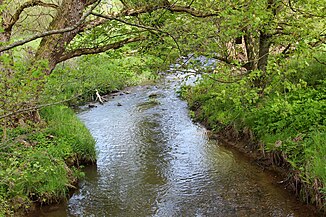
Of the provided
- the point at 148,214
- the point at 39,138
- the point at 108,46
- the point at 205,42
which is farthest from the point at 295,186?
the point at 39,138

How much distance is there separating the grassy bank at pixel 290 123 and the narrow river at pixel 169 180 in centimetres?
49

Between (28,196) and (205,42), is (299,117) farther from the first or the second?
(28,196)

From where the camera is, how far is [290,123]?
7.80 meters

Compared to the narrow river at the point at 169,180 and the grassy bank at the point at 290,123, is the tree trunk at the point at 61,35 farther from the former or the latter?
the narrow river at the point at 169,180

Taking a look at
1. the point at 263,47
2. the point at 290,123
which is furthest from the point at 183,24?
the point at 290,123

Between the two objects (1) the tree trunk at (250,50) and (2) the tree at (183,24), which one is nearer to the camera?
(2) the tree at (183,24)

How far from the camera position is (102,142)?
1097cm

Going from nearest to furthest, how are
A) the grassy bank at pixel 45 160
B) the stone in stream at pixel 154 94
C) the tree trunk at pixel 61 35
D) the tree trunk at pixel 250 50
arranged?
the grassy bank at pixel 45 160
the tree trunk at pixel 61 35
the tree trunk at pixel 250 50
the stone in stream at pixel 154 94

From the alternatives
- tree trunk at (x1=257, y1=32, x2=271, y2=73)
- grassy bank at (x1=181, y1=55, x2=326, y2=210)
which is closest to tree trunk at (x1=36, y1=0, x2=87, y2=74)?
grassy bank at (x1=181, y1=55, x2=326, y2=210)

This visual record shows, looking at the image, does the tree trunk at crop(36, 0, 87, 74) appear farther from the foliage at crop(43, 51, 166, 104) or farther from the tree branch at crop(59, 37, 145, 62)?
the tree branch at crop(59, 37, 145, 62)

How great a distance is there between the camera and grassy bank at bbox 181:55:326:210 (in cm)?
636

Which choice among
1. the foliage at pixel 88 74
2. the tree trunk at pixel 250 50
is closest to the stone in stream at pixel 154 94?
the foliage at pixel 88 74

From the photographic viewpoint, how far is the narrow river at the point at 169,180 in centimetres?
657

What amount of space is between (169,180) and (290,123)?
3.01 m
